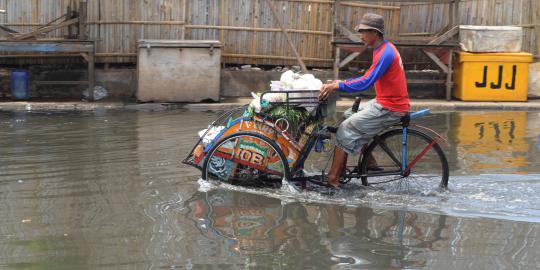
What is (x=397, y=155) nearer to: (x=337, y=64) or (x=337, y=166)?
Answer: (x=337, y=166)

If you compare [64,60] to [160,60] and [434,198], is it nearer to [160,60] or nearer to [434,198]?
[160,60]

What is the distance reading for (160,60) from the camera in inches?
531

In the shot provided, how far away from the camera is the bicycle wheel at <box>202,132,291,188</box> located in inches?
271

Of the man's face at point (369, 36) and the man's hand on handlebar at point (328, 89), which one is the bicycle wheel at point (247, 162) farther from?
the man's face at point (369, 36)

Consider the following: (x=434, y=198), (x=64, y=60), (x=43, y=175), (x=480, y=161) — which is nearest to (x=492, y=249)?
(x=434, y=198)

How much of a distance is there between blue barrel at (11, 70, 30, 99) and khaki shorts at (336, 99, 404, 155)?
28.8 feet

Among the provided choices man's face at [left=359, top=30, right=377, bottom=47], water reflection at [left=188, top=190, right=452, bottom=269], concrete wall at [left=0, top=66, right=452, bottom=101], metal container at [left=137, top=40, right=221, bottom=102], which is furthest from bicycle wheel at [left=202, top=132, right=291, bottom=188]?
concrete wall at [left=0, top=66, right=452, bottom=101]

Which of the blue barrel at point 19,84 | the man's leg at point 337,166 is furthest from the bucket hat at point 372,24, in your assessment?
the blue barrel at point 19,84

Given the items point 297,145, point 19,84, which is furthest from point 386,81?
point 19,84

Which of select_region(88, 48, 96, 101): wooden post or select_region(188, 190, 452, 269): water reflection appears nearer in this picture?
select_region(188, 190, 452, 269): water reflection

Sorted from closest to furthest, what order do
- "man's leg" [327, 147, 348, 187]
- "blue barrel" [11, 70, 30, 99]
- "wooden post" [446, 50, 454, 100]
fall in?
"man's leg" [327, 147, 348, 187], "blue barrel" [11, 70, 30, 99], "wooden post" [446, 50, 454, 100]

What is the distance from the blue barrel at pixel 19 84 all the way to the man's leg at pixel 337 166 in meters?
8.68

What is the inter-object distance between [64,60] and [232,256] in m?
10.3

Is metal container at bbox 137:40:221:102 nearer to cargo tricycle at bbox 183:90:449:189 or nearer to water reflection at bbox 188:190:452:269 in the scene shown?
cargo tricycle at bbox 183:90:449:189
